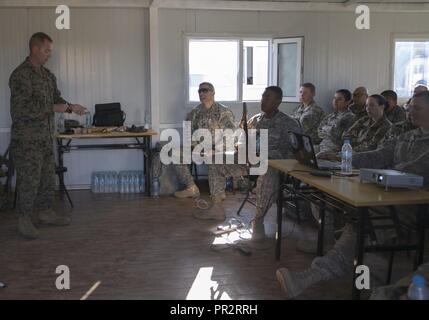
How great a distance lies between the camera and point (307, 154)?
3.46 metres

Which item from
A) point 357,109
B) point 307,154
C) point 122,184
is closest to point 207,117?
point 122,184

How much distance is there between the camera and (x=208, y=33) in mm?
6863

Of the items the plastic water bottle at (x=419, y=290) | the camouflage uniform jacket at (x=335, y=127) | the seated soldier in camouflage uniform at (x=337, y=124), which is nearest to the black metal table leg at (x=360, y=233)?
the plastic water bottle at (x=419, y=290)

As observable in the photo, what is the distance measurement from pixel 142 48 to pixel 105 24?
595mm

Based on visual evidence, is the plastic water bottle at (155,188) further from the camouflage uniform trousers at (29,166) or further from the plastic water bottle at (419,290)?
the plastic water bottle at (419,290)

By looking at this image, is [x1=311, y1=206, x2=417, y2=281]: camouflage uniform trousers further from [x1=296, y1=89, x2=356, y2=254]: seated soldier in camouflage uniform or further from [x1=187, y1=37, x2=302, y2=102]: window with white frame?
[x1=187, y1=37, x2=302, y2=102]: window with white frame

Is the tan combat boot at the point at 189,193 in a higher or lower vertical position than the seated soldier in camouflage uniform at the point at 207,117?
lower

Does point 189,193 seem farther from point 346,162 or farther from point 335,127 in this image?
point 346,162

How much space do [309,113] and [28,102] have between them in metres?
3.67

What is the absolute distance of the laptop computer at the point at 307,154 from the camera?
11.1 feet

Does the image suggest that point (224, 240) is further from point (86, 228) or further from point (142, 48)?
point (142, 48)

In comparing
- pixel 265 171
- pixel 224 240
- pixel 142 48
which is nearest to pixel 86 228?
pixel 224 240

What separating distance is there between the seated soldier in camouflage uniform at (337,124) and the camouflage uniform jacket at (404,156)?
7.36ft

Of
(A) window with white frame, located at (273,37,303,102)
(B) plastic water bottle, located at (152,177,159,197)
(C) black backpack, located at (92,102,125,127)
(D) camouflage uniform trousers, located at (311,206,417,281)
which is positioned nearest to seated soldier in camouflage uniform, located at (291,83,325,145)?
(A) window with white frame, located at (273,37,303,102)
